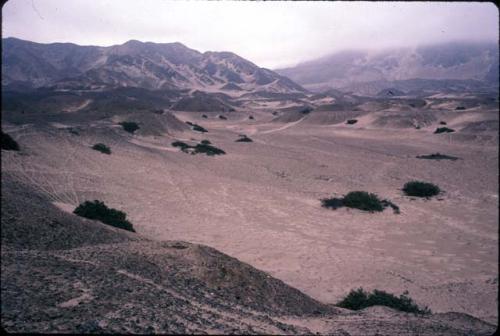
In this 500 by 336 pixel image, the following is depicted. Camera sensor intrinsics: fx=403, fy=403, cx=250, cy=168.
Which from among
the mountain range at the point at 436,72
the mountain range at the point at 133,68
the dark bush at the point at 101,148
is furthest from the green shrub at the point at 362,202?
the mountain range at the point at 436,72

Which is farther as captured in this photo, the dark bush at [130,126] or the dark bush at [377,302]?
the dark bush at [130,126]

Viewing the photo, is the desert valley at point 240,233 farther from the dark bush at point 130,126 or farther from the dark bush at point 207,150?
the dark bush at point 207,150

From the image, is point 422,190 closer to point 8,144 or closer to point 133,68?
point 8,144

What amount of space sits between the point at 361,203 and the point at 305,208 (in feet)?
6.40

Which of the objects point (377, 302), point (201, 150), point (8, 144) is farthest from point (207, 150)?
point (377, 302)

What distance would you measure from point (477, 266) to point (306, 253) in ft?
13.1

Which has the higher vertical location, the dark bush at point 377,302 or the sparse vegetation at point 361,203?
the sparse vegetation at point 361,203

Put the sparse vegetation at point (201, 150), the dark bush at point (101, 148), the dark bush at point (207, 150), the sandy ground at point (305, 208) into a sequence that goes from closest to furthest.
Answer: the sandy ground at point (305, 208), the dark bush at point (101, 148), the dark bush at point (207, 150), the sparse vegetation at point (201, 150)

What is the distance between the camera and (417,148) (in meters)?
31.4

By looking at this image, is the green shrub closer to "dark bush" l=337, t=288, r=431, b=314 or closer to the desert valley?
the desert valley

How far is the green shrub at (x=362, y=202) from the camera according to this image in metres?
13.9

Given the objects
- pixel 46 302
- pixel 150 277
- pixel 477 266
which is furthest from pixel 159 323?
pixel 477 266

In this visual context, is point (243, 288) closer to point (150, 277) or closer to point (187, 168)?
point (150, 277)

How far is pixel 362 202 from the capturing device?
14086 millimetres
